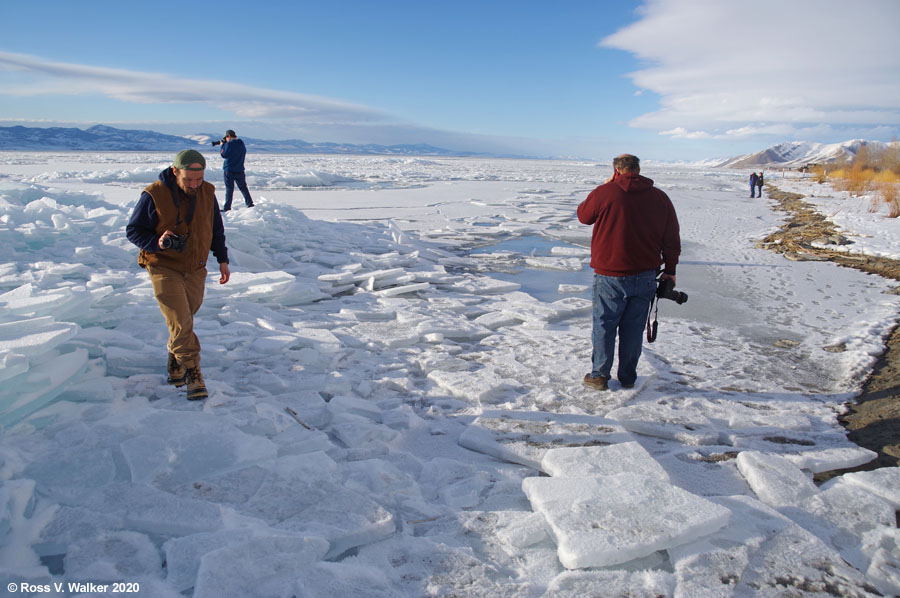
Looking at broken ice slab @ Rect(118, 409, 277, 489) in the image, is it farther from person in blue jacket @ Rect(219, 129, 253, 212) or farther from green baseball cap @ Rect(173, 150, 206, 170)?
person in blue jacket @ Rect(219, 129, 253, 212)

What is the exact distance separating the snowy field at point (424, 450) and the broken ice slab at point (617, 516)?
1cm

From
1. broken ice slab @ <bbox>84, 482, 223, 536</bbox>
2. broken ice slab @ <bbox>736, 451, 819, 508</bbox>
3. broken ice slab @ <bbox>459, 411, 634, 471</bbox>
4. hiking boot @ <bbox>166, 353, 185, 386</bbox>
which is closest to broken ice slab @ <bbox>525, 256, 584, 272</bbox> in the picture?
broken ice slab @ <bbox>459, 411, 634, 471</bbox>

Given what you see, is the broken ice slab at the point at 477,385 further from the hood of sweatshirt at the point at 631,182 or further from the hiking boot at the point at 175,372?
the hiking boot at the point at 175,372

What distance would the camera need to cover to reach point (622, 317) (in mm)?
3506

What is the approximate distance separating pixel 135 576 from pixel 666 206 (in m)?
3.30

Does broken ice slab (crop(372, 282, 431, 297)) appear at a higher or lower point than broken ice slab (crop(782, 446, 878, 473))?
higher

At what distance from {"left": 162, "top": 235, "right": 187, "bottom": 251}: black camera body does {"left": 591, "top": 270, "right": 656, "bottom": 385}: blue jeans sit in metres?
2.56

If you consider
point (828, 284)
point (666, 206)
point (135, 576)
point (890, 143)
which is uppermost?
point (890, 143)

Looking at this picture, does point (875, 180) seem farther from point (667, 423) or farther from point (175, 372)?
point (175, 372)

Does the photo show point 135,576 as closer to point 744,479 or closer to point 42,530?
point 42,530

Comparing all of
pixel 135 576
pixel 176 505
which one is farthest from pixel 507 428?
pixel 135 576

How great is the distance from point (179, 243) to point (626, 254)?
2.65m

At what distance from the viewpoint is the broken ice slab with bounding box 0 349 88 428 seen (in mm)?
2432

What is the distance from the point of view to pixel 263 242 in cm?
790
